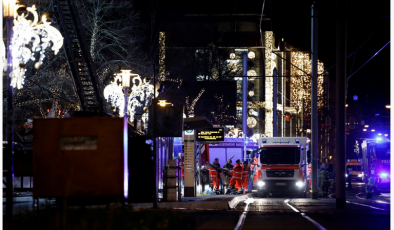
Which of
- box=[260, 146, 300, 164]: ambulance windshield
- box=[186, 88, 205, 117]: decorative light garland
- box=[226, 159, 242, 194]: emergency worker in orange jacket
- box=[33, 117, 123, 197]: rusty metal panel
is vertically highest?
box=[186, 88, 205, 117]: decorative light garland

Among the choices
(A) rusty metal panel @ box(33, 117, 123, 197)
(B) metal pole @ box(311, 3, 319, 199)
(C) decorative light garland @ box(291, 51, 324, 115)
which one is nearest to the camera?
(A) rusty metal panel @ box(33, 117, 123, 197)

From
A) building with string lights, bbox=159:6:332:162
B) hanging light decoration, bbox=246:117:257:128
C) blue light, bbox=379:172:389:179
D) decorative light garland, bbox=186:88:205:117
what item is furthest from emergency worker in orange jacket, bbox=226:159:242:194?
hanging light decoration, bbox=246:117:257:128

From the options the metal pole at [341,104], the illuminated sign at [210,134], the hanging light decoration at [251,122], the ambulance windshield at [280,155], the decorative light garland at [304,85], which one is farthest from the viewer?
the hanging light decoration at [251,122]

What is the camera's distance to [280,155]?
107 ft

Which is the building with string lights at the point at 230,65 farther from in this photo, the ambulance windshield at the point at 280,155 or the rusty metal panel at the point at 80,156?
the rusty metal panel at the point at 80,156

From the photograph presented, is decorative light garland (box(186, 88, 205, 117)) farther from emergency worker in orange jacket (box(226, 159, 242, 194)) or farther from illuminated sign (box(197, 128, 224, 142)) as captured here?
illuminated sign (box(197, 128, 224, 142))

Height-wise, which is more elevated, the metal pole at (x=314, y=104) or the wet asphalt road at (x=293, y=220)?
the metal pole at (x=314, y=104)

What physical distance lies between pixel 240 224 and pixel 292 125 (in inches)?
3678

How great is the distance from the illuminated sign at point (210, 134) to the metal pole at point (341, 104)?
8893 millimetres

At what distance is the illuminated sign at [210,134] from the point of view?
28953 mm

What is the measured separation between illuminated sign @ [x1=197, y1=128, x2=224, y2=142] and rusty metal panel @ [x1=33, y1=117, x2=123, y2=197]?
1602 centimetres

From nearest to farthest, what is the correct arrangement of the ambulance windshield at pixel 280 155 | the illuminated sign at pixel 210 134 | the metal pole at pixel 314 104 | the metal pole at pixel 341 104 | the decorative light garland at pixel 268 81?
the metal pole at pixel 341 104
the metal pole at pixel 314 104
the illuminated sign at pixel 210 134
the ambulance windshield at pixel 280 155
the decorative light garland at pixel 268 81

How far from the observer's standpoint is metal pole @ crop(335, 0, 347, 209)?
2067 cm

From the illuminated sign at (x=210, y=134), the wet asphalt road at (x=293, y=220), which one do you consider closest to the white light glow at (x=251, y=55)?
the illuminated sign at (x=210, y=134)
